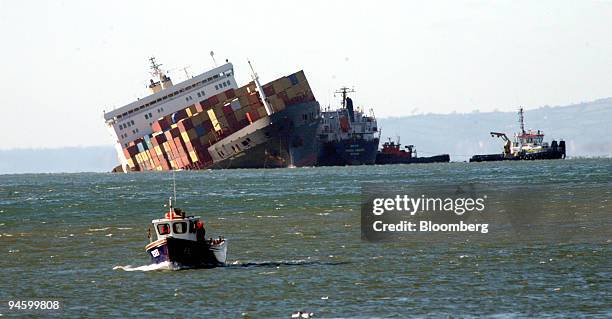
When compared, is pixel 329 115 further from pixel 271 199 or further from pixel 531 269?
pixel 531 269

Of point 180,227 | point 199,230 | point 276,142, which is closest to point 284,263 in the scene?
point 199,230

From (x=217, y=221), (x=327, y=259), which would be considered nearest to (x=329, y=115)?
(x=217, y=221)

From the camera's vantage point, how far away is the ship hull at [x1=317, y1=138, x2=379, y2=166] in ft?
628

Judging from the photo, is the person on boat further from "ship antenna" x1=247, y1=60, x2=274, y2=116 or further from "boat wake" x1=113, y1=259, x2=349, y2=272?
"ship antenna" x1=247, y1=60, x2=274, y2=116

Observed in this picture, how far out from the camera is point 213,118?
604 ft

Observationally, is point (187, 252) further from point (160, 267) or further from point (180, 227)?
point (180, 227)

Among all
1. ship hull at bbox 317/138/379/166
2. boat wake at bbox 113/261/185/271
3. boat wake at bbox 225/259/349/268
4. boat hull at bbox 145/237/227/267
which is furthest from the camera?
ship hull at bbox 317/138/379/166

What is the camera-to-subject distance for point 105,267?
45.6 metres

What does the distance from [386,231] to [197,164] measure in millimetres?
132655

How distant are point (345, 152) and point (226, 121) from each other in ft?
68.6

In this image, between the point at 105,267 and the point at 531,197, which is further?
the point at 531,197

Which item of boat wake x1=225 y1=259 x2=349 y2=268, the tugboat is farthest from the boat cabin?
boat wake x1=225 y1=259 x2=349 y2=268

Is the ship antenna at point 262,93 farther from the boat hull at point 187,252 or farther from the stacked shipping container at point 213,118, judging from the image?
the boat hull at point 187,252

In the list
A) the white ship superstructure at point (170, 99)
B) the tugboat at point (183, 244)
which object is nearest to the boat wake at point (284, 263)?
the tugboat at point (183, 244)
